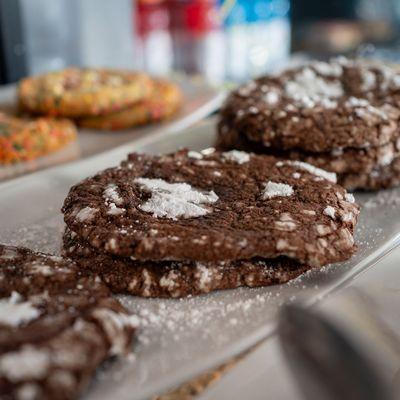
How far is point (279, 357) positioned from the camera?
886 mm

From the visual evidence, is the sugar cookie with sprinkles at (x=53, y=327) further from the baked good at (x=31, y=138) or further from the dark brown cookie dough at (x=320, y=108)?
the baked good at (x=31, y=138)

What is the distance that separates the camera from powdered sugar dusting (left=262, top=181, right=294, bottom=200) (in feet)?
3.94

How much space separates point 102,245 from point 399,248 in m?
0.59

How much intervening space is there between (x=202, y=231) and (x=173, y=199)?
143 millimetres

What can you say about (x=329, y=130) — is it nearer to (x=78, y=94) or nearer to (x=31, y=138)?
(x=31, y=138)

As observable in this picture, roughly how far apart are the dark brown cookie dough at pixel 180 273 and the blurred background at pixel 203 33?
106 inches

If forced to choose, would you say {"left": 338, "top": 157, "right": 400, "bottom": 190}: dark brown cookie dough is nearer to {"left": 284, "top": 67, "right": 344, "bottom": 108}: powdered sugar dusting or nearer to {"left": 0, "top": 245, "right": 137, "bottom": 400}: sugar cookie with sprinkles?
{"left": 284, "top": 67, "right": 344, "bottom": 108}: powdered sugar dusting

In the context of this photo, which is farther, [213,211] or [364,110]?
[364,110]

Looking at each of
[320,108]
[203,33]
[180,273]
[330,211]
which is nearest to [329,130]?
[320,108]

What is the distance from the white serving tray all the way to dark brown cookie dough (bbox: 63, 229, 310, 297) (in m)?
0.02

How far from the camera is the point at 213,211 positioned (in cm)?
113

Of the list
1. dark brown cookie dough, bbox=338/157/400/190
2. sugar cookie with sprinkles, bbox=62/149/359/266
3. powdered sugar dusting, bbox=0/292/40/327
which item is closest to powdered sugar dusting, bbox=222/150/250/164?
sugar cookie with sprinkles, bbox=62/149/359/266

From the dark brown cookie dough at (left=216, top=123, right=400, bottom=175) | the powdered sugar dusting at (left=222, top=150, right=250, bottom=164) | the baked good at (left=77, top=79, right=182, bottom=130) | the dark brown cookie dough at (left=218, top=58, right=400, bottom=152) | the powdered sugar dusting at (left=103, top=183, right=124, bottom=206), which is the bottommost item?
the baked good at (left=77, top=79, right=182, bottom=130)

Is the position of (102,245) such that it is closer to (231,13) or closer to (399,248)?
(399,248)
